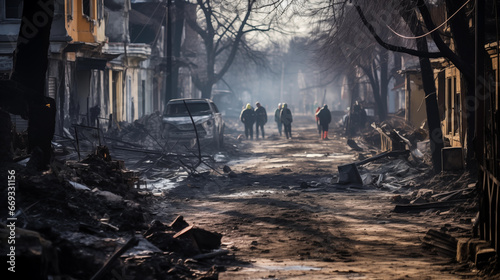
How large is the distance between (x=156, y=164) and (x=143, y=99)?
74.0ft

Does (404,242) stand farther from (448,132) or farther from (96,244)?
(448,132)

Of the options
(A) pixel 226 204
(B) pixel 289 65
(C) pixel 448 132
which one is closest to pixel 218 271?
(A) pixel 226 204

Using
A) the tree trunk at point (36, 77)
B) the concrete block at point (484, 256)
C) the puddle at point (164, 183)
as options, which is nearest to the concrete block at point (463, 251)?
the concrete block at point (484, 256)

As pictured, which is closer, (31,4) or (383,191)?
(31,4)

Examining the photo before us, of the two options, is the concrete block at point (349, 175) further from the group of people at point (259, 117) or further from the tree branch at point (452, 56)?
the group of people at point (259, 117)

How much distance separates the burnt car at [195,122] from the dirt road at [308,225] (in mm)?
5918

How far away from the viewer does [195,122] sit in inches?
989

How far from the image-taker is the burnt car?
2492cm

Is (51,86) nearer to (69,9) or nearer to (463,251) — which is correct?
(69,9)

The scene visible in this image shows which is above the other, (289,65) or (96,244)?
(289,65)

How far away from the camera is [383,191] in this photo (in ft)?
49.8

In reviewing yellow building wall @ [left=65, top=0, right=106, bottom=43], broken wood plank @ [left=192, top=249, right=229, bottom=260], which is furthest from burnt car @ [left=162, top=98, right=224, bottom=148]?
broken wood plank @ [left=192, top=249, right=229, bottom=260]

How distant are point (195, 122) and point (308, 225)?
1484cm

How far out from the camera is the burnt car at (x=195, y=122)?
24.9m
